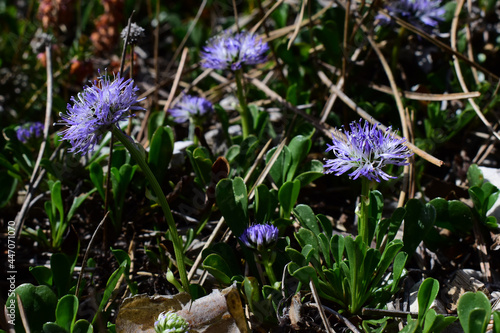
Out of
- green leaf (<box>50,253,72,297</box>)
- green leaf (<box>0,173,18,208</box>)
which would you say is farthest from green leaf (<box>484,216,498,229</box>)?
green leaf (<box>0,173,18,208</box>)

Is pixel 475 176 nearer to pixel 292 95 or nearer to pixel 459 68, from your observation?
pixel 459 68

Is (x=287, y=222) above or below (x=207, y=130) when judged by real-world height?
below

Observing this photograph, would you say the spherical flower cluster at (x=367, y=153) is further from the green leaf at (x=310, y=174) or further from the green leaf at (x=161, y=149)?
the green leaf at (x=161, y=149)

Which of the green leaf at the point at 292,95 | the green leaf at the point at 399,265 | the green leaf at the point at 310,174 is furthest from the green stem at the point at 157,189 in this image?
the green leaf at the point at 292,95

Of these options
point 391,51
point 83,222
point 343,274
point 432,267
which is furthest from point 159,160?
point 391,51

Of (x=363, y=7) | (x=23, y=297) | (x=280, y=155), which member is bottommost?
(x=23, y=297)

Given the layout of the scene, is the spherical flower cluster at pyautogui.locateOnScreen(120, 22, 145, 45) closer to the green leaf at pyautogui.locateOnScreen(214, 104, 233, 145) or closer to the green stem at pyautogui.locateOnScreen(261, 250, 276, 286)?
the green leaf at pyautogui.locateOnScreen(214, 104, 233, 145)

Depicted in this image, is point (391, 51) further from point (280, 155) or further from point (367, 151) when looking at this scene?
point (367, 151)
